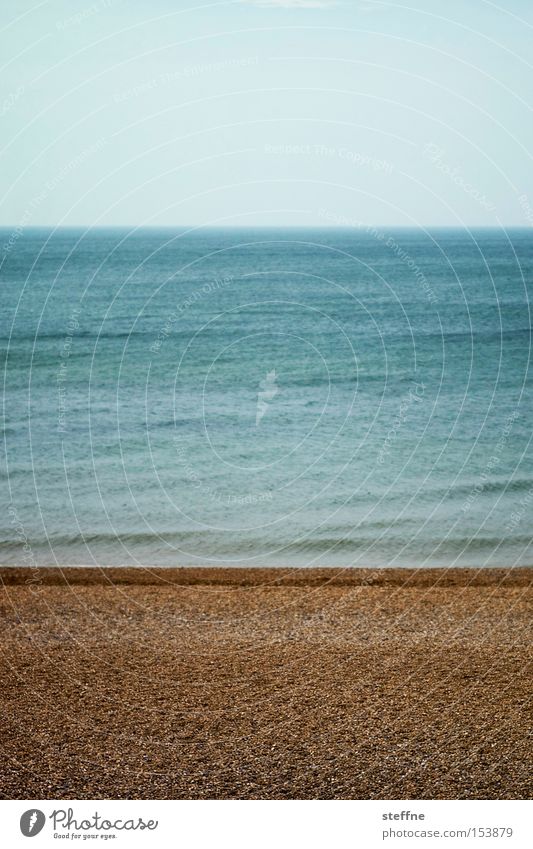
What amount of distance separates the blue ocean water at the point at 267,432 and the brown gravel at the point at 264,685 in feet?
6.41

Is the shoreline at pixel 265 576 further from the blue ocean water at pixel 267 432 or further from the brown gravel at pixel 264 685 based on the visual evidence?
the blue ocean water at pixel 267 432

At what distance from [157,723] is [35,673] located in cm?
162

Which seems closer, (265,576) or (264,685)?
(264,685)

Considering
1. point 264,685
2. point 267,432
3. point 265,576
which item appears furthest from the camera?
point 267,432

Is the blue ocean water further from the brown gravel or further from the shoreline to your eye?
the brown gravel

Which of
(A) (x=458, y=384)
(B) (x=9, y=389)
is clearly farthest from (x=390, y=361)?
(B) (x=9, y=389)

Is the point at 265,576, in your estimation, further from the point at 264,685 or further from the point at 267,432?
the point at 267,432

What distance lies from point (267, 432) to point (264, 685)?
13.3m

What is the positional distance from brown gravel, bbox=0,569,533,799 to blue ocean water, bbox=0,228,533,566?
76.9 inches

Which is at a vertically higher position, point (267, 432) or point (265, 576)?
point (267, 432)

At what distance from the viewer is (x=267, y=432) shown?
22.2m

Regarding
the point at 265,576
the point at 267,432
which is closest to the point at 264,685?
the point at 265,576

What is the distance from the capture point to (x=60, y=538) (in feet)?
47.8

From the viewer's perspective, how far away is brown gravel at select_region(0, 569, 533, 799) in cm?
756
